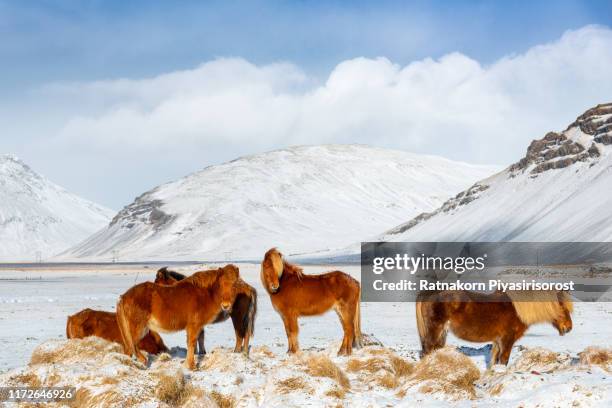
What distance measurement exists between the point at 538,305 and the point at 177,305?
6.23 m

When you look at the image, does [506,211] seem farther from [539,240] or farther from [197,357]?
[197,357]

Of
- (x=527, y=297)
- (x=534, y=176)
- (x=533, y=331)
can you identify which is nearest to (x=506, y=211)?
(x=534, y=176)

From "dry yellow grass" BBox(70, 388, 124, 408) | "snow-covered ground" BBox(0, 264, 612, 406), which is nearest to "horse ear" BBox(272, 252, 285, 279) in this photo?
"snow-covered ground" BBox(0, 264, 612, 406)

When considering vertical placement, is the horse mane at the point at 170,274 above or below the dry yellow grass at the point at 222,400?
above

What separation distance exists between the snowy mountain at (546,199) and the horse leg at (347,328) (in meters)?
84.8

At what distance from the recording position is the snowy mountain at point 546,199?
10606 cm

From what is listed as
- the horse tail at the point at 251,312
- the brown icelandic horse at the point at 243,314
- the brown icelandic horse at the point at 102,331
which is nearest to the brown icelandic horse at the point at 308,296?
the horse tail at the point at 251,312

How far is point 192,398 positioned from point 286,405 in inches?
51.2

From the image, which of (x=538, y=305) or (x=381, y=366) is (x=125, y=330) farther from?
(x=538, y=305)

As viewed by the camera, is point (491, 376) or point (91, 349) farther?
point (91, 349)

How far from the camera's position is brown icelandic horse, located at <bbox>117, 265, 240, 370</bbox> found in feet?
39.3

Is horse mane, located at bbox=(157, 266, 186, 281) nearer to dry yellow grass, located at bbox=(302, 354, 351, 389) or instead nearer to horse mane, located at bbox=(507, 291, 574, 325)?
dry yellow grass, located at bbox=(302, 354, 351, 389)

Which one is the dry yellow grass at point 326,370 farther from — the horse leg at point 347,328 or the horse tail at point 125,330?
the horse tail at point 125,330

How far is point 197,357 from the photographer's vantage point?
13.0m
